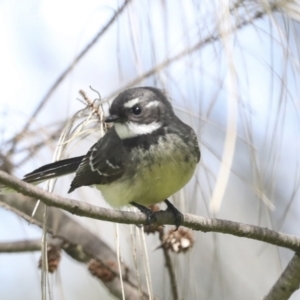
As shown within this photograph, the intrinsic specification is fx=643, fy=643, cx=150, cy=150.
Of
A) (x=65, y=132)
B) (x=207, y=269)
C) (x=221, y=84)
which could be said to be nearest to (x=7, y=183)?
(x=65, y=132)

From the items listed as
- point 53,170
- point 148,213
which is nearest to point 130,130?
point 53,170

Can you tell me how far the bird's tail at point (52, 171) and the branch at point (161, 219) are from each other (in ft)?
1.55

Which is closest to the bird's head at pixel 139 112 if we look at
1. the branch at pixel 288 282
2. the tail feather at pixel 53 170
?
the tail feather at pixel 53 170

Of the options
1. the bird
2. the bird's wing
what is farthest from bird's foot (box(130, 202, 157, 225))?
the bird's wing

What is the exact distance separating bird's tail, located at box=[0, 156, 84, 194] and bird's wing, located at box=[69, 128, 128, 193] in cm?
5

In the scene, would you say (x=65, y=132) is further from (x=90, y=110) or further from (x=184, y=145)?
(x=184, y=145)

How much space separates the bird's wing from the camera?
9.04ft

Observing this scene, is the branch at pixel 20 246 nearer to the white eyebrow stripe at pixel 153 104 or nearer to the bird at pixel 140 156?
the bird at pixel 140 156

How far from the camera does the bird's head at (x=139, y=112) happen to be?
8.78 ft

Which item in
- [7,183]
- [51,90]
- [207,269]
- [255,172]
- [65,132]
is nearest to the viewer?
[7,183]

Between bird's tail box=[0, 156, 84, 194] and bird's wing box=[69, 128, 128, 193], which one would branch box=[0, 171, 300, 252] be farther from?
bird's tail box=[0, 156, 84, 194]

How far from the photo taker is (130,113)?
109 inches

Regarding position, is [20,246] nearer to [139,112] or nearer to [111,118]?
[111,118]

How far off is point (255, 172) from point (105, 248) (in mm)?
932
